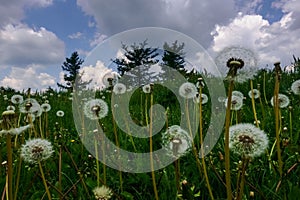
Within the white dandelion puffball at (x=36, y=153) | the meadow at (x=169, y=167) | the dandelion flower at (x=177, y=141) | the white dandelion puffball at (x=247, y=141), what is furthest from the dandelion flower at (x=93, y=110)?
the white dandelion puffball at (x=247, y=141)

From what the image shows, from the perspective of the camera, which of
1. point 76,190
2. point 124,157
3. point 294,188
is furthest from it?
point 124,157

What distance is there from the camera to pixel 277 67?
167 centimetres

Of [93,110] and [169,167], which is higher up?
[93,110]

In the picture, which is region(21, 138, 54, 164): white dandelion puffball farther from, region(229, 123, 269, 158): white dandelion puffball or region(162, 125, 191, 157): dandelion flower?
region(229, 123, 269, 158): white dandelion puffball

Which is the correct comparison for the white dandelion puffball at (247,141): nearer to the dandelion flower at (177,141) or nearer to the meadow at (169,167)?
the meadow at (169,167)

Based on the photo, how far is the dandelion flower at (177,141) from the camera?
1468mm

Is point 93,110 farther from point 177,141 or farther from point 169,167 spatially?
point 177,141

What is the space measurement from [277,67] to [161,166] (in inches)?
37.4

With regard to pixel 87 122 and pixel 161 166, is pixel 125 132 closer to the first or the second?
pixel 87 122

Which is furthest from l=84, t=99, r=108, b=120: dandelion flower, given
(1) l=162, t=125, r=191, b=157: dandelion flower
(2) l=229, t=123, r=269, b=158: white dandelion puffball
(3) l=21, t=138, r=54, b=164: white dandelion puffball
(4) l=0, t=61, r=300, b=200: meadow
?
(2) l=229, t=123, r=269, b=158: white dandelion puffball

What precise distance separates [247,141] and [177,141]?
290 mm

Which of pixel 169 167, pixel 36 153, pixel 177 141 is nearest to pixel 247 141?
pixel 177 141

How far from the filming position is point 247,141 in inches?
48.5

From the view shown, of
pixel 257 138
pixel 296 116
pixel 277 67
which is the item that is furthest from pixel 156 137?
pixel 257 138
